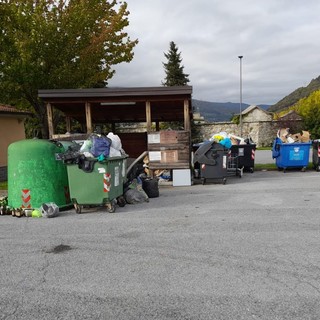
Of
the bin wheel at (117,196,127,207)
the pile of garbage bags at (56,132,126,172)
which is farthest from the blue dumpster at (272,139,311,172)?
the pile of garbage bags at (56,132,126,172)

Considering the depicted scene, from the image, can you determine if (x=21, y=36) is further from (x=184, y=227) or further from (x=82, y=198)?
(x=184, y=227)

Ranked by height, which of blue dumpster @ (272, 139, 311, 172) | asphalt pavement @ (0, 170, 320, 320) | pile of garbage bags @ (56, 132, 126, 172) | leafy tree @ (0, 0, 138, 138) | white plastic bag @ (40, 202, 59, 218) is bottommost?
asphalt pavement @ (0, 170, 320, 320)

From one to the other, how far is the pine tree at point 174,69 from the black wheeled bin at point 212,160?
99.8 feet

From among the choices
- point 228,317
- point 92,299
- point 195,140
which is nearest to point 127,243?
point 92,299

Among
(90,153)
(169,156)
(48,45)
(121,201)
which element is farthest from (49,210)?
(48,45)

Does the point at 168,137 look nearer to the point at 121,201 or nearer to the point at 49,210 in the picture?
the point at 121,201

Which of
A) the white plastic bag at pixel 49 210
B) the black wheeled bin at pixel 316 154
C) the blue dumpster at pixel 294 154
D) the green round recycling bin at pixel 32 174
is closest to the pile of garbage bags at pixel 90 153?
the green round recycling bin at pixel 32 174

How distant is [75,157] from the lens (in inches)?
282

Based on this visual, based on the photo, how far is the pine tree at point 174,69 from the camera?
4044 cm

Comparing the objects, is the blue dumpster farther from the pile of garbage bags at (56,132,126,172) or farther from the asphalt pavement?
the pile of garbage bags at (56,132,126,172)

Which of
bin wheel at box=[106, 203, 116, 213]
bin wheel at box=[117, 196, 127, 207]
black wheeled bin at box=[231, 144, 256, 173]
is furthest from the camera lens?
black wheeled bin at box=[231, 144, 256, 173]

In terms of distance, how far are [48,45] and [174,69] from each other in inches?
1146

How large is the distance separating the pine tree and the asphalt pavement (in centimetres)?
3463

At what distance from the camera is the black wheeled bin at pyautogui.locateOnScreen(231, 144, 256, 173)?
46.0 ft
